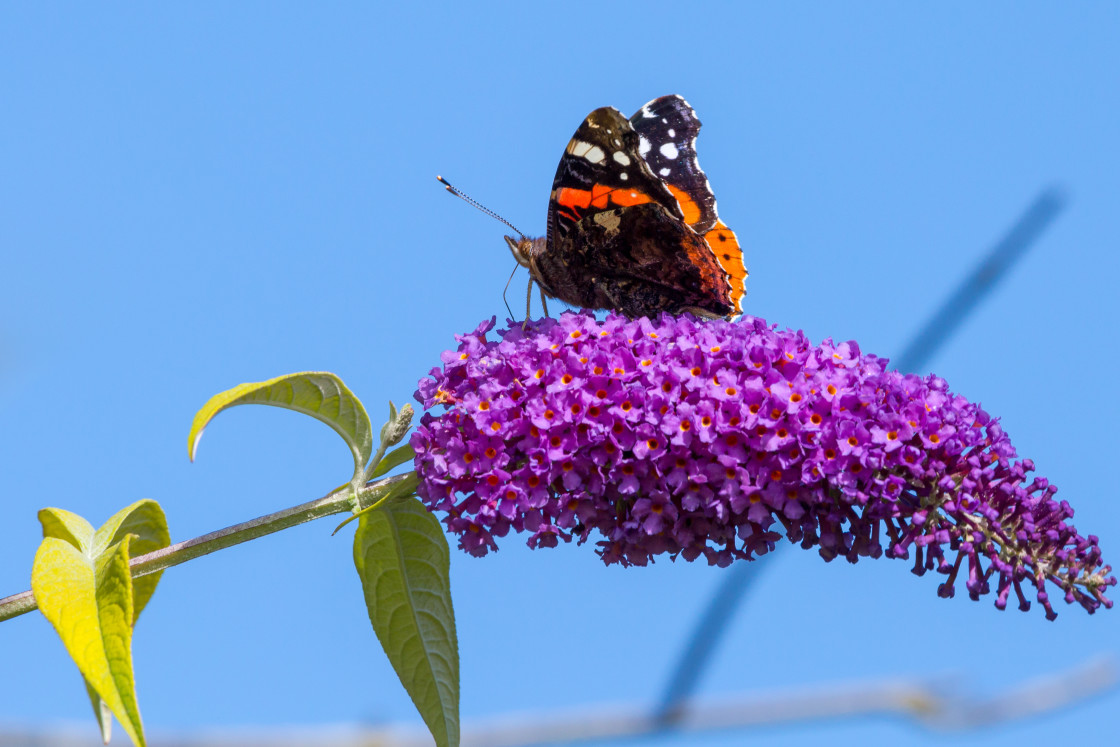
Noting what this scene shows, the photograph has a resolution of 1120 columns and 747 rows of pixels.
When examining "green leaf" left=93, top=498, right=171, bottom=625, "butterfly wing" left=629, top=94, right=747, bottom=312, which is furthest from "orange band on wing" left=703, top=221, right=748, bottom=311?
"green leaf" left=93, top=498, right=171, bottom=625

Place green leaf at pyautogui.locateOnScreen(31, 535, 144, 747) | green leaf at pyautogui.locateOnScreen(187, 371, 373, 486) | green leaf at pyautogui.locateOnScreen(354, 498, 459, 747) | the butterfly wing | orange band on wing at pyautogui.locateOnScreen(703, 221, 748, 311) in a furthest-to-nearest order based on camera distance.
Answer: the butterfly wing, orange band on wing at pyautogui.locateOnScreen(703, 221, 748, 311), green leaf at pyautogui.locateOnScreen(354, 498, 459, 747), green leaf at pyautogui.locateOnScreen(187, 371, 373, 486), green leaf at pyautogui.locateOnScreen(31, 535, 144, 747)

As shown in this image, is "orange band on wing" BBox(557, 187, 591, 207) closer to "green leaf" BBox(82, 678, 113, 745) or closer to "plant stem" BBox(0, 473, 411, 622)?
"plant stem" BBox(0, 473, 411, 622)

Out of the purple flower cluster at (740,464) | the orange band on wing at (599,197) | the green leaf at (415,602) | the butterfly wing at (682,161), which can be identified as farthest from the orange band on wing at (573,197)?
the green leaf at (415,602)

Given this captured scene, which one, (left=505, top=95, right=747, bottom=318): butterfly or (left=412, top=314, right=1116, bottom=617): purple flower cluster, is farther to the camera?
(left=505, top=95, right=747, bottom=318): butterfly

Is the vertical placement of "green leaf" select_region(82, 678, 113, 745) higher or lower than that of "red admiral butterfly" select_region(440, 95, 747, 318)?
lower

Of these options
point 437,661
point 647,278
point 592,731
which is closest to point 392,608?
point 437,661

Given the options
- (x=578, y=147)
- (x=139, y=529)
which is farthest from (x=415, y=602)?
(x=578, y=147)

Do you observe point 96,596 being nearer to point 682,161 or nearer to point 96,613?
point 96,613

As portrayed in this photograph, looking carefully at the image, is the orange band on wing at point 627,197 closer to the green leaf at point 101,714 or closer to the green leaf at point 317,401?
the green leaf at point 317,401
